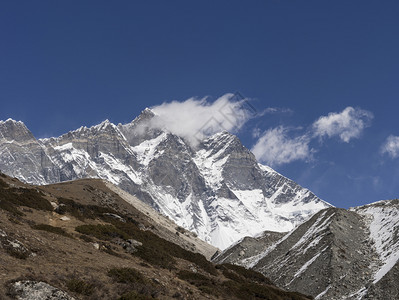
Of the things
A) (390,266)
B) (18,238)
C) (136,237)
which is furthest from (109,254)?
(390,266)

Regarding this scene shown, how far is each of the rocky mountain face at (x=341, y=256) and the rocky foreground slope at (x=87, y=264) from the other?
5.90m

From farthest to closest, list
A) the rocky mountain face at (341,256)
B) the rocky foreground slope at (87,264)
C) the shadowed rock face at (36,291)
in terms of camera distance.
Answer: the rocky mountain face at (341,256), the rocky foreground slope at (87,264), the shadowed rock face at (36,291)

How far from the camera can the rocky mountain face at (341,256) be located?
40.3 m

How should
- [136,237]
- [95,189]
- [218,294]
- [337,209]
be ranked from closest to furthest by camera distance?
[218,294] → [136,237] → [337,209] → [95,189]

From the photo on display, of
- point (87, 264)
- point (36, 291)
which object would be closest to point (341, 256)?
point (87, 264)

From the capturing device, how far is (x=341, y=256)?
47031 millimetres

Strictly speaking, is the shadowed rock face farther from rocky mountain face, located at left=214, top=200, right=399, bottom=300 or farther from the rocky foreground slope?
rocky mountain face, located at left=214, top=200, right=399, bottom=300

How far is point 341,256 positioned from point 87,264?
107ft

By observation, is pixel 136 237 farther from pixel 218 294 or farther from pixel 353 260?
pixel 353 260

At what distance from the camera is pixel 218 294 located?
2862 centimetres

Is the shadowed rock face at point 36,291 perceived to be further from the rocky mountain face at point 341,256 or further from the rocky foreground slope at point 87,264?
the rocky mountain face at point 341,256

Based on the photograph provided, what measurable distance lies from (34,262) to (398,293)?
30.6 metres

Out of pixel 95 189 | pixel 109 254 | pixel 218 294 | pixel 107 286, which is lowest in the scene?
pixel 107 286

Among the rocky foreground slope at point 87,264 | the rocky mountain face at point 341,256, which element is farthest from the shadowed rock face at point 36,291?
the rocky mountain face at point 341,256
